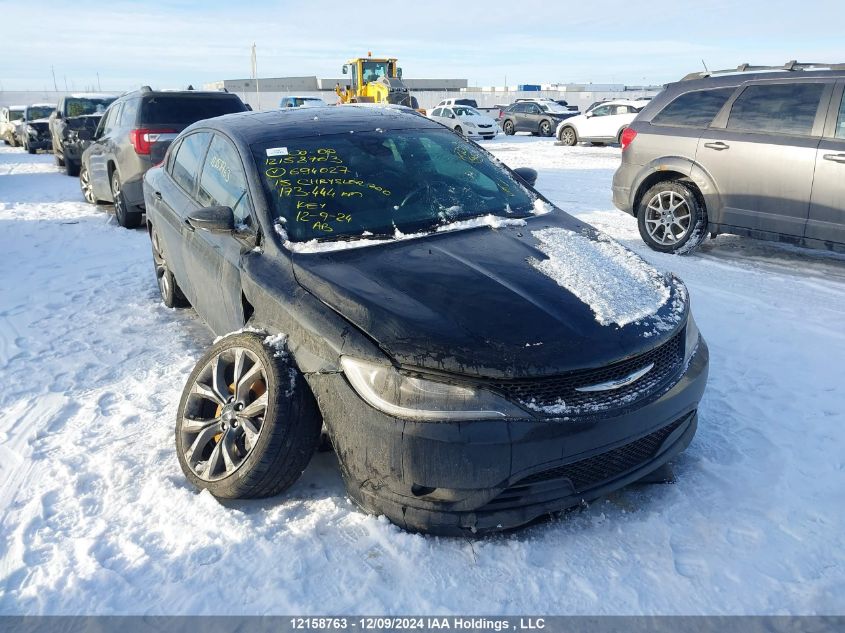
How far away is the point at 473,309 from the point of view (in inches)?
101

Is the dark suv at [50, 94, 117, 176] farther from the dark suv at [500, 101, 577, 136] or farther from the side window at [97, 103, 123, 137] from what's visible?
the dark suv at [500, 101, 577, 136]

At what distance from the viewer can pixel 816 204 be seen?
584 centimetres

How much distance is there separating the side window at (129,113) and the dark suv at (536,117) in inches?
799

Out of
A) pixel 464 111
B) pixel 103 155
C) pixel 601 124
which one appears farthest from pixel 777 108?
pixel 464 111

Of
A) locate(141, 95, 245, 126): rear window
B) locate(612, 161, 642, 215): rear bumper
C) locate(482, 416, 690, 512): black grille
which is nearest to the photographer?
locate(482, 416, 690, 512): black grille

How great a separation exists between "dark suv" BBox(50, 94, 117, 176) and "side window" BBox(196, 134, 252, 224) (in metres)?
9.78

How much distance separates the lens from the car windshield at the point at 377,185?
3266mm

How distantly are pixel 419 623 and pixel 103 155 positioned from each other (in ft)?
30.1

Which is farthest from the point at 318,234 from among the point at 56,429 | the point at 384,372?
the point at 56,429

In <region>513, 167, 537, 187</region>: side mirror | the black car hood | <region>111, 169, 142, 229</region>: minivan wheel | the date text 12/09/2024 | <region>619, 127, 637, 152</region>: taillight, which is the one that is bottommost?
the date text 12/09/2024

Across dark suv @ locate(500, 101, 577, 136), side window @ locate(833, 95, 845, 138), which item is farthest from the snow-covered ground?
dark suv @ locate(500, 101, 577, 136)

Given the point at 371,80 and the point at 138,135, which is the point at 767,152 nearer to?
the point at 138,135

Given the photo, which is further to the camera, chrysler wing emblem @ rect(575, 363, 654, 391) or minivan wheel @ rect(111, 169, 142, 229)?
minivan wheel @ rect(111, 169, 142, 229)

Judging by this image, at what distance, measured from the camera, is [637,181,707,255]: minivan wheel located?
22.1 feet
